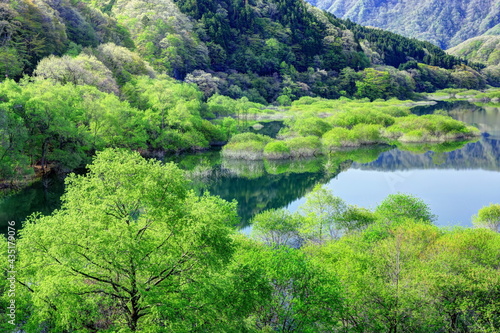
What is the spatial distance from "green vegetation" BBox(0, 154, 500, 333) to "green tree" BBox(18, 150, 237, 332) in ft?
0.15

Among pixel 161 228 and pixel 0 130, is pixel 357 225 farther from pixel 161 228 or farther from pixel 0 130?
pixel 0 130

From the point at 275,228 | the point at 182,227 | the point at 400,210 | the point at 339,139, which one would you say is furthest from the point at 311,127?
the point at 182,227

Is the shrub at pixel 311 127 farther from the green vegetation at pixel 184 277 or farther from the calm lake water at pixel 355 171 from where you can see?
the green vegetation at pixel 184 277

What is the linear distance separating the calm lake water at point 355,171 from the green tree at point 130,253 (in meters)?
22.6

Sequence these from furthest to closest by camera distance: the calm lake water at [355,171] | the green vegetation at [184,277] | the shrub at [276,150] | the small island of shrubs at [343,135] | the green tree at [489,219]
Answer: the small island of shrubs at [343,135] < the shrub at [276,150] < the calm lake water at [355,171] < the green tree at [489,219] < the green vegetation at [184,277]

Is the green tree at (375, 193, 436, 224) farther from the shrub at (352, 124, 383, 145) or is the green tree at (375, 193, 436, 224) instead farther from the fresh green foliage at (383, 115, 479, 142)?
the fresh green foliage at (383, 115, 479, 142)

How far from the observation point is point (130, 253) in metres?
12.6

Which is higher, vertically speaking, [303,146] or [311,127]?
[311,127]

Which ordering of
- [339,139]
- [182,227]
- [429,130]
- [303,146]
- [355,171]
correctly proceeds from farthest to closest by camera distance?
1. [429,130]
2. [339,139]
3. [303,146]
4. [355,171]
5. [182,227]

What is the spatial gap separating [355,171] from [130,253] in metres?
48.1

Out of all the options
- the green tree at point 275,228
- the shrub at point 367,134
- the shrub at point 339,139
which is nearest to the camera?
the green tree at point 275,228

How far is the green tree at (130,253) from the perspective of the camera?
499 inches

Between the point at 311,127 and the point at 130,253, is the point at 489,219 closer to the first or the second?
the point at 130,253

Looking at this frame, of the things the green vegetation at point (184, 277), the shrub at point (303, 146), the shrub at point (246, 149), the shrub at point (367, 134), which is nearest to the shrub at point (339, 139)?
the shrub at point (367, 134)
